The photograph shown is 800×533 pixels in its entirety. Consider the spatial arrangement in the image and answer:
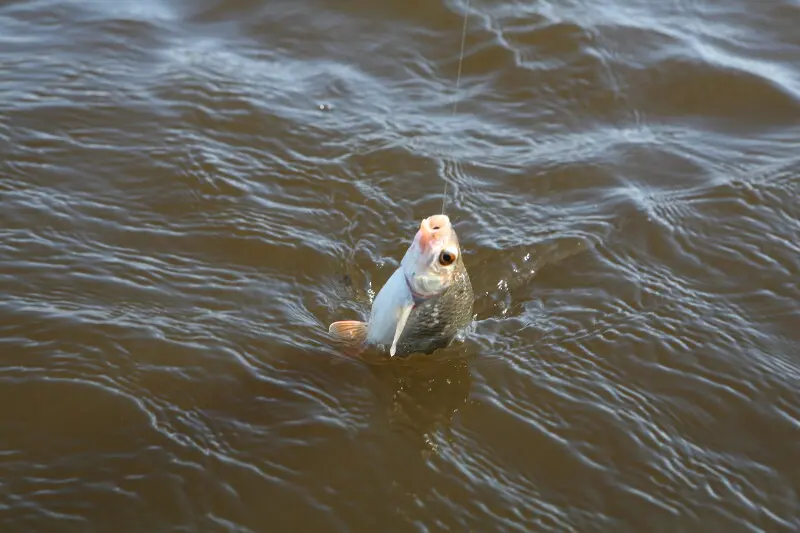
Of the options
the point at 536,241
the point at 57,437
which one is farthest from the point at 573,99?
the point at 57,437

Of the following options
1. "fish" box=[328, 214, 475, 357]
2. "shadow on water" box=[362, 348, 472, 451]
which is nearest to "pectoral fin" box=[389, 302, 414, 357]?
"fish" box=[328, 214, 475, 357]

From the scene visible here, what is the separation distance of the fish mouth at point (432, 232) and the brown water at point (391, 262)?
0.96 meters

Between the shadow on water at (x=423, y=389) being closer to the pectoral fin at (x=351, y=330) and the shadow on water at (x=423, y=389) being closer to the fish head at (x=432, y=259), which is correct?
the pectoral fin at (x=351, y=330)

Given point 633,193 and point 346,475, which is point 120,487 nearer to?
point 346,475

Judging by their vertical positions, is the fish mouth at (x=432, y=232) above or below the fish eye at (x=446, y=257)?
above

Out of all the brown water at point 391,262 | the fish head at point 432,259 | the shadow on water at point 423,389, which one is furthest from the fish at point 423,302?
the brown water at point 391,262

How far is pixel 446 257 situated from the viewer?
4801 mm

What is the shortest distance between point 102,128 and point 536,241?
10.7 feet

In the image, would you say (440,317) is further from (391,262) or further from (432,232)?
(391,262)

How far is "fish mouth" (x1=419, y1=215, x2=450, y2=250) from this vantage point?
189 inches

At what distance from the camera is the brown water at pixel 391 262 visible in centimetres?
470

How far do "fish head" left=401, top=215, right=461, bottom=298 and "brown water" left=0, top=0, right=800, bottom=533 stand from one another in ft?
2.43

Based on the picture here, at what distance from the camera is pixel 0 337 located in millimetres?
5223

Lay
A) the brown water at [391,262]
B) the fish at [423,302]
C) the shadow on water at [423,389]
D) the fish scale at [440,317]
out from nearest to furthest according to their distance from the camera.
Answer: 1. the brown water at [391,262]
2. the fish at [423,302]
3. the fish scale at [440,317]
4. the shadow on water at [423,389]
